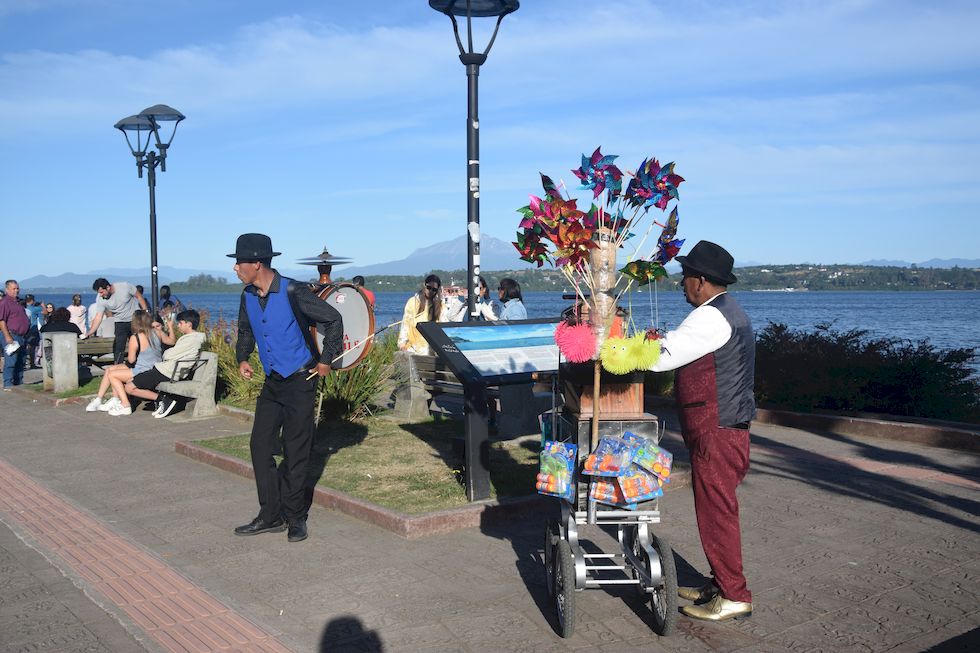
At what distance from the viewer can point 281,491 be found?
6.82 metres

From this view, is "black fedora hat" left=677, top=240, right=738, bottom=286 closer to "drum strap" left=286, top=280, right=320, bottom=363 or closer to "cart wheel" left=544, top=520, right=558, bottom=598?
"cart wheel" left=544, top=520, right=558, bottom=598

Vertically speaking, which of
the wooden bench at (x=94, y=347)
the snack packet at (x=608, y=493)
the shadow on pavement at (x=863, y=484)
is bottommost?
the shadow on pavement at (x=863, y=484)

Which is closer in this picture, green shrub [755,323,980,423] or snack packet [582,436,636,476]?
snack packet [582,436,636,476]

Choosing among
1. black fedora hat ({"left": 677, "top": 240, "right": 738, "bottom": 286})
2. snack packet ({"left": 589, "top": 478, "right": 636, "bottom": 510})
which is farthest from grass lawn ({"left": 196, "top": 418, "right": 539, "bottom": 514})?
black fedora hat ({"left": 677, "top": 240, "right": 738, "bottom": 286})

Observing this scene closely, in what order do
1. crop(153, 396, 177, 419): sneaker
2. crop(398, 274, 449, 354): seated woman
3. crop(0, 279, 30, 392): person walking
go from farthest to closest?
1. crop(0, 279, 30, 392): person walking
2. crop(153, 396, 177, 419): sneaker
3. crop(398, 274, 449, 354): seated woman

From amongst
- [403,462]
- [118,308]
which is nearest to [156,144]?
[118,308]

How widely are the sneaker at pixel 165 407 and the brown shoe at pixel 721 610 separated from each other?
975 cm

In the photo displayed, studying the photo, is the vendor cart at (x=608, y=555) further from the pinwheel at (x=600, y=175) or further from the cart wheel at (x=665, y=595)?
the pinwheel at (x=600, y=175)

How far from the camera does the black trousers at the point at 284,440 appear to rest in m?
6.80

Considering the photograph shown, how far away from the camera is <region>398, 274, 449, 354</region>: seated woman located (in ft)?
41.2

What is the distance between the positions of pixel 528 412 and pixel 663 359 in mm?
3455

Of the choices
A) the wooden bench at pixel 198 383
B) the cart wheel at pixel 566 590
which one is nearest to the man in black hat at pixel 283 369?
the cart wheel at pixel 566 590

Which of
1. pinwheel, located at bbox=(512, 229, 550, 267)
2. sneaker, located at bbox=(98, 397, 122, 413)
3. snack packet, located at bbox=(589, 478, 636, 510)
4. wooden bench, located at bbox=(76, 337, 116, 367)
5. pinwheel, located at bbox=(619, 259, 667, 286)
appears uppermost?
pinwheel, located at bbox=(512, 229, 550, 267)

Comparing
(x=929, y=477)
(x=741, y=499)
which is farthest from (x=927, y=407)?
(x=741, y=499)
